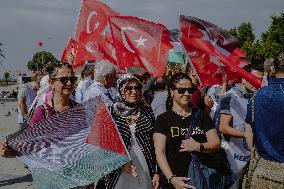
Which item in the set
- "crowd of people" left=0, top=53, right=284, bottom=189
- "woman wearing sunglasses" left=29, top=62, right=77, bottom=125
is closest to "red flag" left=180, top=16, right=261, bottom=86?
"crowd of people" left=0, top=53, right=284, bottom=189

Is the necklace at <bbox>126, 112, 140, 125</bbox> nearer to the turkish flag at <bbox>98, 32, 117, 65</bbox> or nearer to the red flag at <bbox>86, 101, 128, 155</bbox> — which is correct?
the red flag at <bbox>86, 101, 128, 155</bbox>

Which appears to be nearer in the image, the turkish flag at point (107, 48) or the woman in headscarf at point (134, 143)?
the woman in headscarf at point (134, 143)

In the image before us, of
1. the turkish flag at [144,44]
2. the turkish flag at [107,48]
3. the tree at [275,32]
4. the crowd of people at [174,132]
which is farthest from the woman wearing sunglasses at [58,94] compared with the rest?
the tree at [275,32]

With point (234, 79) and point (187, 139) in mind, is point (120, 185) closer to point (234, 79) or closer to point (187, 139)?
point (187, 139)

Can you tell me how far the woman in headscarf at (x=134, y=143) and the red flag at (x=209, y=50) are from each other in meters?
1.34

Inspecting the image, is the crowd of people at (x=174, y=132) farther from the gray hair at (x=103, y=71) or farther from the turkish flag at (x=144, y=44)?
the turkish flag at (x=144, y=44)

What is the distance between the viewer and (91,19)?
7883 mm

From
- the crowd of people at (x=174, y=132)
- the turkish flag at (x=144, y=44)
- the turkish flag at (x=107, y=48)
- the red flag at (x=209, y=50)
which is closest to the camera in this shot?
the crowd of people at (x=174, y=132)

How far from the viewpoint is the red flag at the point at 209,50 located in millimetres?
5637

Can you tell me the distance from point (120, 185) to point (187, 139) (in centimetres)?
72

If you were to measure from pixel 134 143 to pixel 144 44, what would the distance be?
2420 mm

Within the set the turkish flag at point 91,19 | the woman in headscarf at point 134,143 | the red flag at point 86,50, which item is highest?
the turkish flag at point 91,19

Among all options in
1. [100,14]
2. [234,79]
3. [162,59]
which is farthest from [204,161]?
[100,14]

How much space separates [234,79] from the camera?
5621mm
